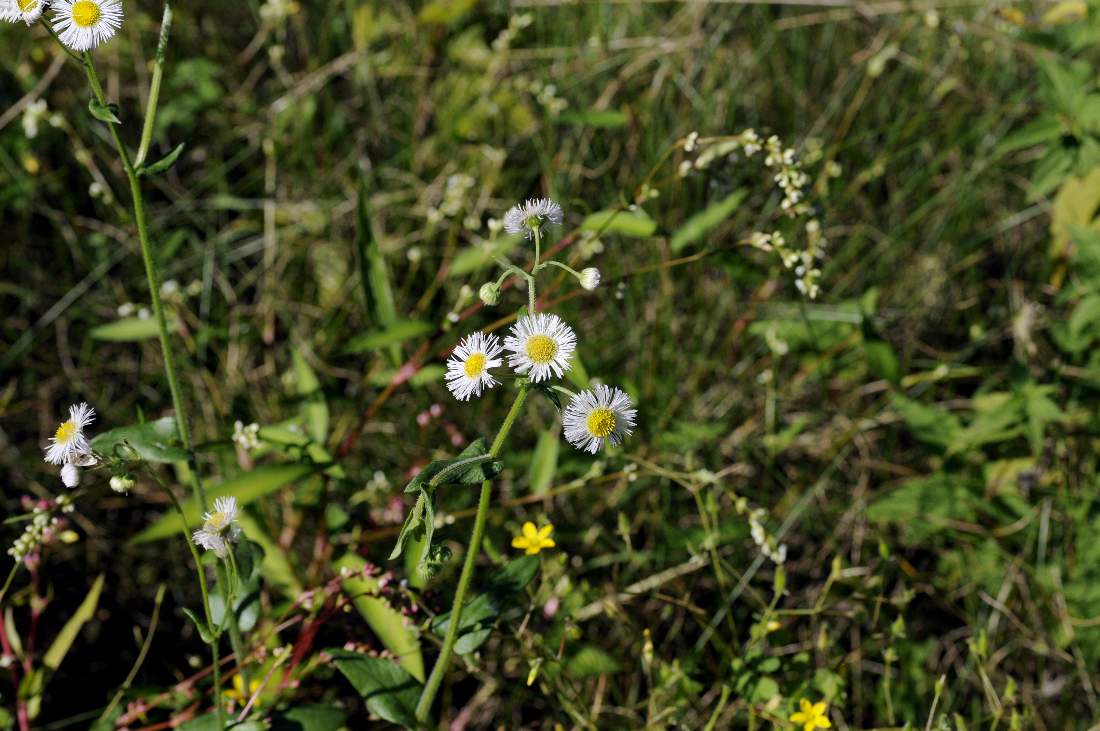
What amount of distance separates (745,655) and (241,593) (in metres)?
0.84

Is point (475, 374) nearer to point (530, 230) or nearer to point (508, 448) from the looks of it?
point (530, 230)

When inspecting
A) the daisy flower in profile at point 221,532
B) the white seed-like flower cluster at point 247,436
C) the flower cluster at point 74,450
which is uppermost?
the white seed-like flower cluster at point 247,436

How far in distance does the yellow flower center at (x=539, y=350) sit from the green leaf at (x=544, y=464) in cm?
74

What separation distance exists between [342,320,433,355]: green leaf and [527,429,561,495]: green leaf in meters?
0.32

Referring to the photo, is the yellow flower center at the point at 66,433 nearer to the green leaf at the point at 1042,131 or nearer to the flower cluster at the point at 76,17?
the flower cluster at the point at 76,17

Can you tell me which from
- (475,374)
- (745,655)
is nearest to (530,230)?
(475,374)

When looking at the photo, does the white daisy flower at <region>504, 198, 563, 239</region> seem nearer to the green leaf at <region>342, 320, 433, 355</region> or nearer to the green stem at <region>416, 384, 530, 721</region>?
the green stem at <region>416, 384, 530, 721</region>

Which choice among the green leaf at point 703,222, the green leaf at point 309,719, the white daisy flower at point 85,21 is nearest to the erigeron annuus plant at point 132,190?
the white daisy flower at point 85,21

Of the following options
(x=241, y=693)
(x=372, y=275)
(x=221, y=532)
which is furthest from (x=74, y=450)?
(x=372, y=275)

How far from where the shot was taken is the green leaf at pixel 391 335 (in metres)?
1.89

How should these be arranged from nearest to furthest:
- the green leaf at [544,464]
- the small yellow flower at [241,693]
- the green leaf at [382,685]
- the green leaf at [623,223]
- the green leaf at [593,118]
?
the green leaf at [382,685] → the small yellow flower at [241,693] → the green leaf at [623,223] → the green leaf at [544,464] → the green leaf at [593,118]

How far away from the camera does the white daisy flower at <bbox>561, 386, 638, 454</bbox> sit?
119 cm

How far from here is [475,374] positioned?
1192 mm

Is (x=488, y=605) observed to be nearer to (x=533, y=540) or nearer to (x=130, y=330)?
(x=533, y=540)
